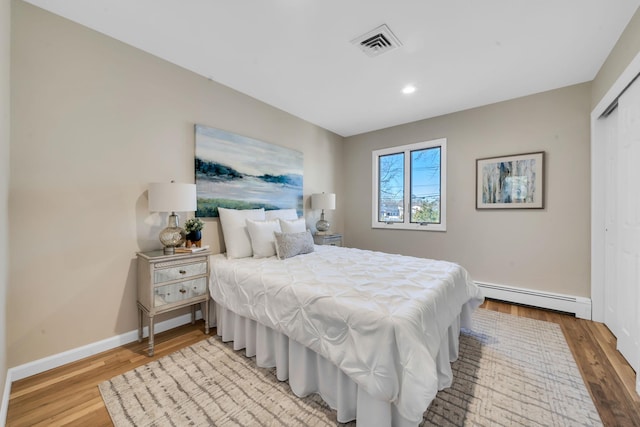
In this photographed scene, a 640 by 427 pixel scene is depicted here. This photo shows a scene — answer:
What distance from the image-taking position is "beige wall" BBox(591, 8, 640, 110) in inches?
70.7

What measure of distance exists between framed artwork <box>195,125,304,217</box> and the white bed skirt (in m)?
1.25

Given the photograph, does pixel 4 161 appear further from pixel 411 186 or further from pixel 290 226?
pixel 411 186

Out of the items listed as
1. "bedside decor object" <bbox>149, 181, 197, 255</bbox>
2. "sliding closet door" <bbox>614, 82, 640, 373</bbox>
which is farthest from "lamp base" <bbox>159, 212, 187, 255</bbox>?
"sliding closet door" <bbox>614, 82, 640, 373</bbox>

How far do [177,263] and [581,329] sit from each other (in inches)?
155

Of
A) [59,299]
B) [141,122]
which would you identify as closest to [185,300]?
[59,299]

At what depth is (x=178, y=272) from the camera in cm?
218

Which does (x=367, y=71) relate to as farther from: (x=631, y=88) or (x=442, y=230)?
(x=442, y=230)

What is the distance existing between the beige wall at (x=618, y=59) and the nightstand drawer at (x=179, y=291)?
382 cm

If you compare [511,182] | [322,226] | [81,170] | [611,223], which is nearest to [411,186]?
[511,182]

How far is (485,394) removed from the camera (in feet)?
5.29

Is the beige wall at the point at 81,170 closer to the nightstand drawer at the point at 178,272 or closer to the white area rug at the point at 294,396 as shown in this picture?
the nightstand drawer at the point at 178,272

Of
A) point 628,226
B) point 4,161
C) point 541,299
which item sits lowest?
point 541,299

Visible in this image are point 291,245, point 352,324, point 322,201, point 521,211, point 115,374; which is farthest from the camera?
point 322,201

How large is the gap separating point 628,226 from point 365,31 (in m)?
2.64
